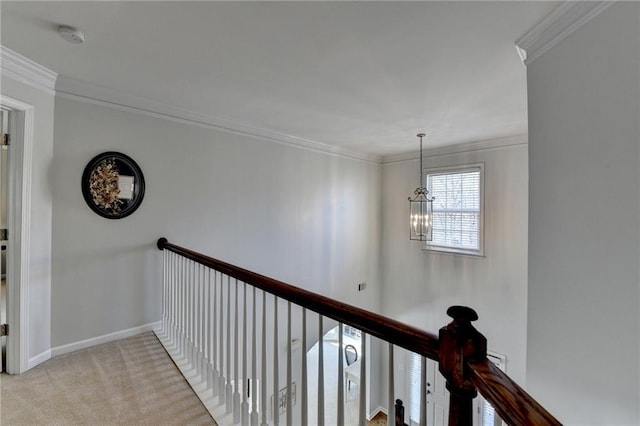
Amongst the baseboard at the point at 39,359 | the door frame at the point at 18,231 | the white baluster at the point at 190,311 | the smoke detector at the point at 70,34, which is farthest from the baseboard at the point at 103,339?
the smoke detector at the point at 70,34

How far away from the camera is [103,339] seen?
2.60 metres

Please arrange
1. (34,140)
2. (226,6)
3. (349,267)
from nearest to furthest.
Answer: (226,6) → (34,140) → (349,267)

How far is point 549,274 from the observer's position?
1.61 m

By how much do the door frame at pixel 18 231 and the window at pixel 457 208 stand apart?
5.18 metres

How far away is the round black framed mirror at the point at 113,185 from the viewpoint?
99.2 inches

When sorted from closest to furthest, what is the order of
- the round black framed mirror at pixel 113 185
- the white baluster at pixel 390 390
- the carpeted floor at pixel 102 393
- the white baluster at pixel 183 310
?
the white baluster at pixel 390 390
the carpeted floor at pixel 102 393
the white baluster at pixel 183 310
the round black framed mirror at pixel 113 185

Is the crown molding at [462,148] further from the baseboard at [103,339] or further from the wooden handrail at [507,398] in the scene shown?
the baseboard at [103,339]

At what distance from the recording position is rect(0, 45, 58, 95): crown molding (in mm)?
1946

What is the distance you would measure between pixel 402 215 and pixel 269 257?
2898mm

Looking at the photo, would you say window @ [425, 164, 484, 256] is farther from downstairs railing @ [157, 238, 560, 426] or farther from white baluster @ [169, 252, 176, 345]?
white baluster @ [169, 252, 176, 345]

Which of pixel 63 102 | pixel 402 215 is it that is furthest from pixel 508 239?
pixel 63 102

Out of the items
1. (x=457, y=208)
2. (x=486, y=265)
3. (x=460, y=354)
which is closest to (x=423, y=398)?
(x=460, y=354)

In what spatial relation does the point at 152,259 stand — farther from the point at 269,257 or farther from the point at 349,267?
the point at 349,267

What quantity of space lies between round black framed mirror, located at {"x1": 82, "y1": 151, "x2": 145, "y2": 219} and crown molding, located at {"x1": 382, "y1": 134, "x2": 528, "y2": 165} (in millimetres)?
4347
